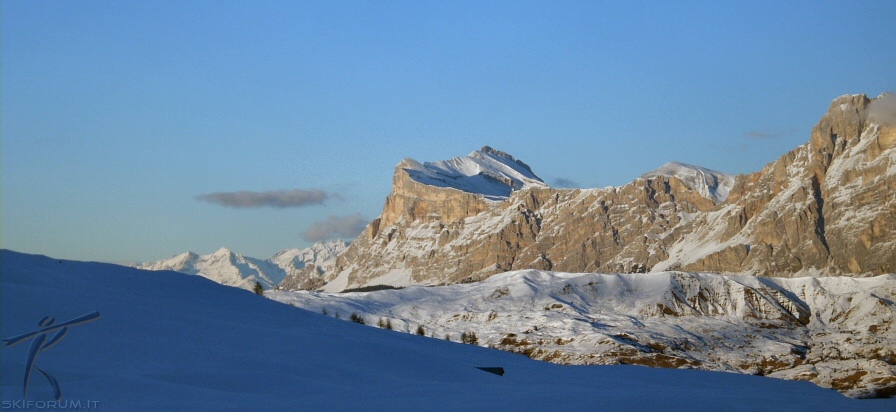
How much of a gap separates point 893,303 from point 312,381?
19852 cm

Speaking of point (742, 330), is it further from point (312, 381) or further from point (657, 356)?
point (312, 381)

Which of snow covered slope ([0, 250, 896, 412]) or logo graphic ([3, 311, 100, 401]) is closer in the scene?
logo graphic ([3, 311, 100, 401])

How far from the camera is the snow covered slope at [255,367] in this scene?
77.7 feet

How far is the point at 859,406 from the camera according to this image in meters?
30.6

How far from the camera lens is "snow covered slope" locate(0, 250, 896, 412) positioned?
77.7 ft

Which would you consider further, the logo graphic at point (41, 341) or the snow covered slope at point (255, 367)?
the snow covered slope at point (255, 367)

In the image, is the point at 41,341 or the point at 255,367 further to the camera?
the point at 255,367

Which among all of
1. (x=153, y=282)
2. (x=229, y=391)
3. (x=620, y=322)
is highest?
(x=620, y=322)

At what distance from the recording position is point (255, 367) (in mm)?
27438

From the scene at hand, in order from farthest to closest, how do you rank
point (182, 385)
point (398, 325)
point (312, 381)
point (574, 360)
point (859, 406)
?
point (398, 325) < point (574, 360) < point (859, 406) < point (312, 381) < point (182, 385)

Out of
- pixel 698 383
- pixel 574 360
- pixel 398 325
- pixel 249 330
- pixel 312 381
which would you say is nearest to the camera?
pixel 312 381

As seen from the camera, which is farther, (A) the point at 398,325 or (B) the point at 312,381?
(A) the point at 398,325

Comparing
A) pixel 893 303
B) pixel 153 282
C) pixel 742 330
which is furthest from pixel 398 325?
pixel 153 282

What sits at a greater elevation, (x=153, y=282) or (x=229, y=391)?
(x=153, y=282)
